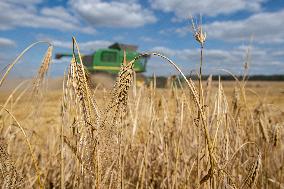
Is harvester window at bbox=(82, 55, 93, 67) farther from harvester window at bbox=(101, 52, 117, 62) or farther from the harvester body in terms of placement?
harvester window at bbox=(101, 52, 117, 62)

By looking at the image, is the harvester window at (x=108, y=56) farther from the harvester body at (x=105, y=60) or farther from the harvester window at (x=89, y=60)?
the harvester window at (x=89, y=60)

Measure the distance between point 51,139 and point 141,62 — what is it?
16.4 meters

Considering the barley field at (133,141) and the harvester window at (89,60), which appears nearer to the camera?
the barley field at (133,141)

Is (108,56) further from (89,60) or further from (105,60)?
(89,60)

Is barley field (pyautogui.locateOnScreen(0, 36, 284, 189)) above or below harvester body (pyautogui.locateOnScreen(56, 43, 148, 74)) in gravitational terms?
below

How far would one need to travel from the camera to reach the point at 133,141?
2.23 meters

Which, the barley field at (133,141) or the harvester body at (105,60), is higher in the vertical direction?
the harvester body at (105,60)

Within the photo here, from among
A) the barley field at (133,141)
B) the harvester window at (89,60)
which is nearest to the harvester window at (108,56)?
the harvester window at (89,60)

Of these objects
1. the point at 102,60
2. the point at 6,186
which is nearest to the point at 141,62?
the point at 102,60

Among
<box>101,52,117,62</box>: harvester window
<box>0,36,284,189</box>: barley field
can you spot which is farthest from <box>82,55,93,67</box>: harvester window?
<box>0,36,284,189</box>: barley field

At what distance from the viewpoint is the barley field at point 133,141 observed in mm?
910

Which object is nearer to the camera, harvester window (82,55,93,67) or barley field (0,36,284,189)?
barley field (0,36,284,189)

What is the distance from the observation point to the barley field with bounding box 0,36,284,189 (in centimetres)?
91

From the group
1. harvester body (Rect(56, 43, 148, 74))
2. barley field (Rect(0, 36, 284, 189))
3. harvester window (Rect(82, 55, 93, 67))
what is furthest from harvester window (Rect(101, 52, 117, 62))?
barley field (Rect(0, 36, 284, 189))
